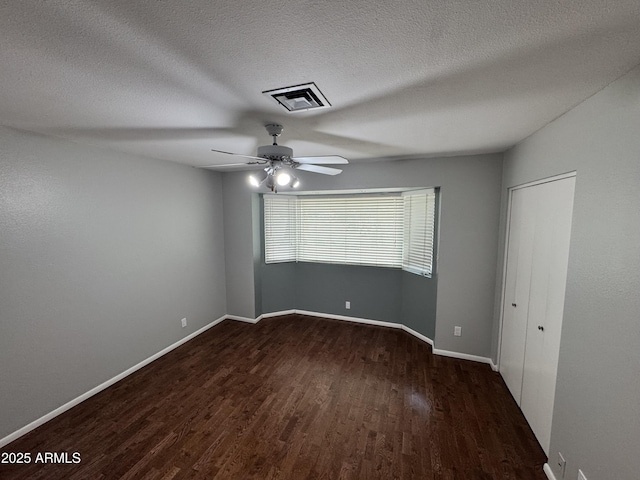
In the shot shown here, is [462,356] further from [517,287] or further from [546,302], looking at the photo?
[546,302]

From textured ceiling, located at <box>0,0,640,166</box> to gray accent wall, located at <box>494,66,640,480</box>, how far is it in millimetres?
203

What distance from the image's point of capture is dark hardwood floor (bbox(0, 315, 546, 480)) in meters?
1.88

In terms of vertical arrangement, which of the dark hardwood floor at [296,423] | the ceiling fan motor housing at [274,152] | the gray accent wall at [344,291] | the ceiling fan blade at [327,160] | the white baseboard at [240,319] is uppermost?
the ceiling fan motor housing at [274,152]

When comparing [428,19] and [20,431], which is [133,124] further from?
[20,431]

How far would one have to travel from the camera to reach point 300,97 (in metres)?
1.49

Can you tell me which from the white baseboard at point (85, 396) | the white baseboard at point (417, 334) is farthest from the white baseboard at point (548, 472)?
the white baseboard at point (85, 396)

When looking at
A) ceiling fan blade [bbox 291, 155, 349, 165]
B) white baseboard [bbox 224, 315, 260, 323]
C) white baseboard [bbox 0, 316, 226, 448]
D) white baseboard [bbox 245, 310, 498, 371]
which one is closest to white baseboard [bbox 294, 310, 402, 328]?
white baseboard [bbox 245, 310, 498, 371]

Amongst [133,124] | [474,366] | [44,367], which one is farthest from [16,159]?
[474,366]

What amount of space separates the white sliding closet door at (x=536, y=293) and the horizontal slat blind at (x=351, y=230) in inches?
60.2

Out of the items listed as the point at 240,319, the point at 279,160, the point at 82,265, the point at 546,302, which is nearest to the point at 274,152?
the point at 279,160

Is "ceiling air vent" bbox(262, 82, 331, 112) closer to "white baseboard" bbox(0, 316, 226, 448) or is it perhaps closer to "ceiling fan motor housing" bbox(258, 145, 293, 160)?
"ceiling fan motor housing" bbox(258, 145, 293, 160)

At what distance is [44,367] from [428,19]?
11.6 feet

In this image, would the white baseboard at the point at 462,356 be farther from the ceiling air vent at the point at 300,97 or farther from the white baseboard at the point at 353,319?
the ceiling air vent at the point at 300,97

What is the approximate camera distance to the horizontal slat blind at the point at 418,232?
11.5ft
